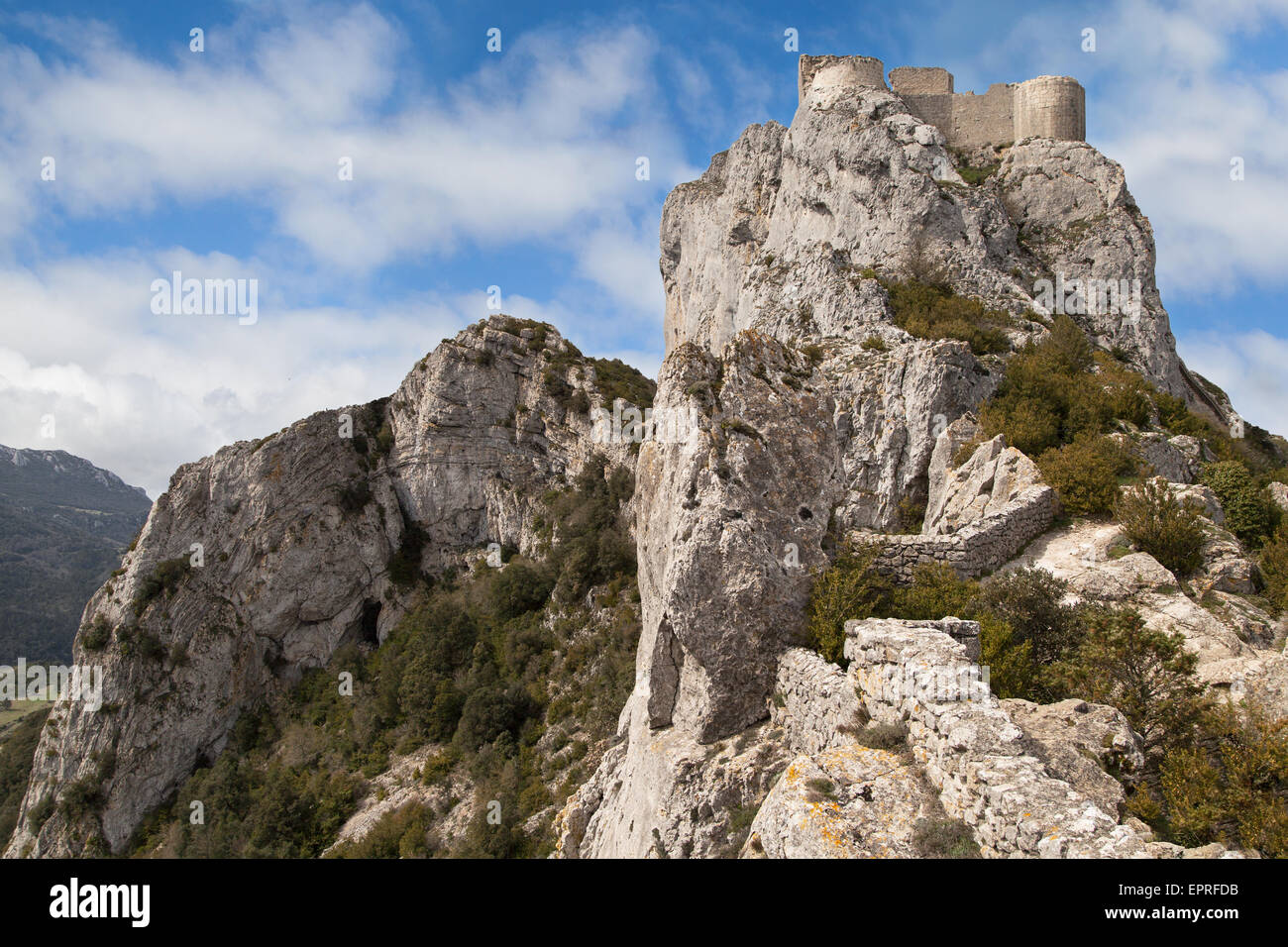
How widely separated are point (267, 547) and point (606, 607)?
20.3 metres

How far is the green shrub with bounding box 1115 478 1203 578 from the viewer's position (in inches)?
449

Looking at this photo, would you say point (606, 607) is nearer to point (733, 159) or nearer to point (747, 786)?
point (747, 786)

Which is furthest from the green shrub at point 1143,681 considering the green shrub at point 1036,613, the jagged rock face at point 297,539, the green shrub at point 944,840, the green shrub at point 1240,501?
the jagged rock face at point 297,539

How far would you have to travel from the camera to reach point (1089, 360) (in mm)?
21219

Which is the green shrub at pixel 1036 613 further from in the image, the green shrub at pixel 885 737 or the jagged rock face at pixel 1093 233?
the jagged rock face at pixel 1093 233

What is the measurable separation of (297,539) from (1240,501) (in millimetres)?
38052

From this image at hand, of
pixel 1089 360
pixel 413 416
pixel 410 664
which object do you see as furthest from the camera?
pixel 413 416

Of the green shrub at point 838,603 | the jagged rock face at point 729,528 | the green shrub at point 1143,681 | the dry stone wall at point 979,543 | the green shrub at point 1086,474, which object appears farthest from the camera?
the green shrub at point 1086,474

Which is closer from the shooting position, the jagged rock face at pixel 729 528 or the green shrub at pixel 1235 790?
the green shrub at pixel 1235 790

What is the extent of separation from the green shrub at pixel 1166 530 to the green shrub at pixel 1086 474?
0.86m

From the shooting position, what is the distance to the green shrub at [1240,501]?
1394 cm

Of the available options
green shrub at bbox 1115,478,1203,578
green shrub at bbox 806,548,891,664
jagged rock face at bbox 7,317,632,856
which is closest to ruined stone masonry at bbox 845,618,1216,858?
green shrub at bbox 806,548,891,664

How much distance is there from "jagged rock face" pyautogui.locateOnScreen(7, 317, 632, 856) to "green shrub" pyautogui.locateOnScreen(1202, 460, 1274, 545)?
72.5 feet
